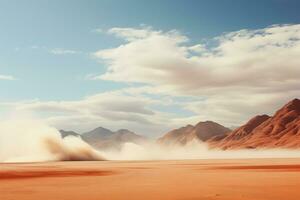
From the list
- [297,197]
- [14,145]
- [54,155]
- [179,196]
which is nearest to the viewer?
[297,197]

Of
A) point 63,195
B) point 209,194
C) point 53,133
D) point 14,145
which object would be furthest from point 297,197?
point 14,145

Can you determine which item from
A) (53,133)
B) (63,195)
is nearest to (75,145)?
(53,133)

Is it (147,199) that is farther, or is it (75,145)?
(75,145)

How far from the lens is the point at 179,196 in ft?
54.6

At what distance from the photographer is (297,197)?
51.3ft

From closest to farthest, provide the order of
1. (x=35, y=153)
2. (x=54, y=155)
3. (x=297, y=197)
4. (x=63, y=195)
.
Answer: (x=297, y=197) → (x=63, y=195) → (x=54, y=155) → (x=35, y=153)

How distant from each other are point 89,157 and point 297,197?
395 ft

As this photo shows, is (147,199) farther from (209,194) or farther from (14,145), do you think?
(14,145)

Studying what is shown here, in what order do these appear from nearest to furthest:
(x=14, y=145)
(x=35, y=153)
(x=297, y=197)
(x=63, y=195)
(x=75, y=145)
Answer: (x=297, y=197) < (x=63, y=195) < (x=35, y=153) < (x=75, y=145) < (x=14, y=145)

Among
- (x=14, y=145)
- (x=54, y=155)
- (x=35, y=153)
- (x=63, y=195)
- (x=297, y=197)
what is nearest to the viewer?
(x=297, y=197)

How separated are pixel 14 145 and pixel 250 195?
14907 centimetres

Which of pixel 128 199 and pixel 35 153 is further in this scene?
pixel 35 153

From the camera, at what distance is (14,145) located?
15550cm

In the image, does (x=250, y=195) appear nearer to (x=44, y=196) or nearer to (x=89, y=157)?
(x=44, y=196)
